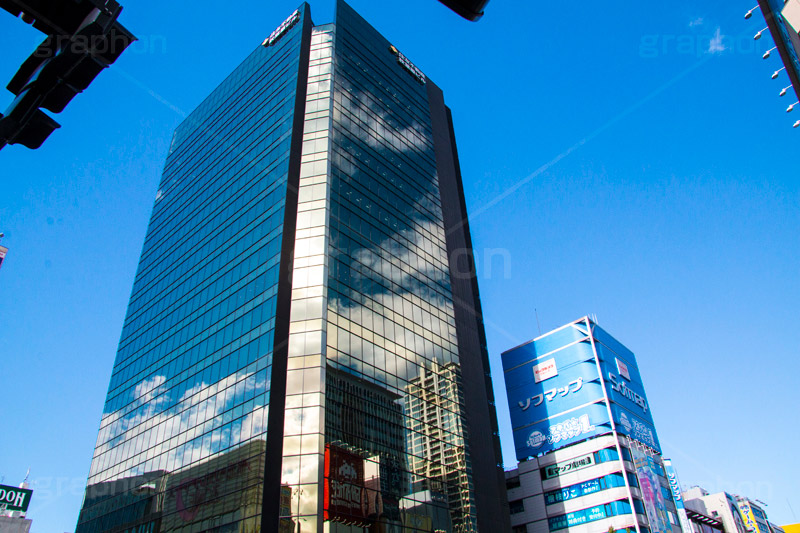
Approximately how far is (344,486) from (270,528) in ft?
19.4

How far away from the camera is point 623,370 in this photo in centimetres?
8912

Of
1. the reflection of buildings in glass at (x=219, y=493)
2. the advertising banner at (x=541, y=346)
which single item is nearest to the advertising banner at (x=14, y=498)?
the reflection of buildings in glass at (x=219, y=493)

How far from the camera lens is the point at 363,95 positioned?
230ft

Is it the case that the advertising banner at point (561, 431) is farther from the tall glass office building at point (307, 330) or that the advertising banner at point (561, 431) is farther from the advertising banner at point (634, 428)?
the tall glass office building at point (307, 330)

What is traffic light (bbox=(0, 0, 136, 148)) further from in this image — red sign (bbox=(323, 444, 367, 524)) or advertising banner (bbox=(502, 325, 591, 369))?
advertising banner (bbox=(502, 325, 591, 369))

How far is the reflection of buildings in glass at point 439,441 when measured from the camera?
1869 inches

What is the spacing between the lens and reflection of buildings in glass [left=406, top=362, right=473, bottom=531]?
156ft

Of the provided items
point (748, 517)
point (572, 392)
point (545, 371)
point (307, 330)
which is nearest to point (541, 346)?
point (545, 371)

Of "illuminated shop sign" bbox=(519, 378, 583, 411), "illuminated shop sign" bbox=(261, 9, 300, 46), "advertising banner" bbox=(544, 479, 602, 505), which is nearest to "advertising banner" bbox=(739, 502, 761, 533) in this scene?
"illuminated shop sign" bbox=(519, 378, 583, 411)

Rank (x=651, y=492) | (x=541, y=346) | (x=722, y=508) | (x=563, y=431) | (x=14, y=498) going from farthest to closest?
1. (x=722, y=508)
2. (x=541, y=346)
3. (x=563, y=431)
4. (x=651, y=492)
5. (x=14, y=498)

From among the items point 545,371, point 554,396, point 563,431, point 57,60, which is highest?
point 545,371

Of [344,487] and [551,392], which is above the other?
[551,392]

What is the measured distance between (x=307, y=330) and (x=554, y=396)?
53.5m

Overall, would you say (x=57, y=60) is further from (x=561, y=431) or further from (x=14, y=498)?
(x=561, y=431)
